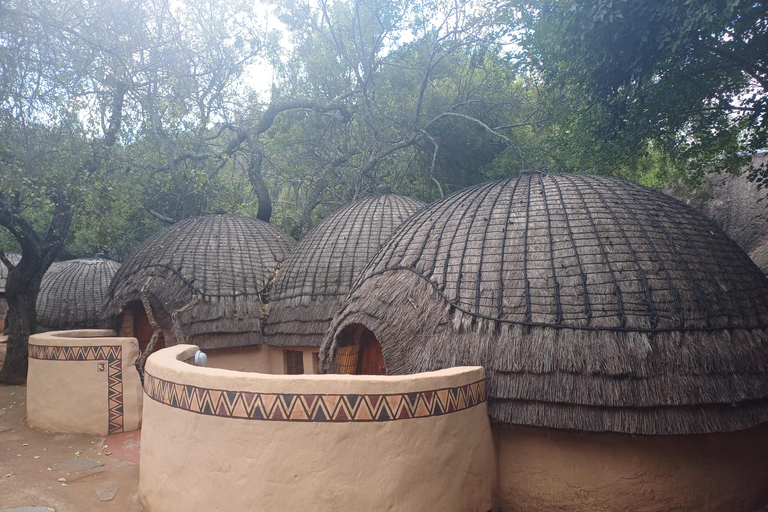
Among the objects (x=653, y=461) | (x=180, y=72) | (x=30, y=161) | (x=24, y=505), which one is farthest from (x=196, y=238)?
(x=653, y=461)

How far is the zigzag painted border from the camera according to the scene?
477 cm

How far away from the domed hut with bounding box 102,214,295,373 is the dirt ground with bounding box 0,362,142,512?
217 cm

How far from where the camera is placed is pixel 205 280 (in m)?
10.5

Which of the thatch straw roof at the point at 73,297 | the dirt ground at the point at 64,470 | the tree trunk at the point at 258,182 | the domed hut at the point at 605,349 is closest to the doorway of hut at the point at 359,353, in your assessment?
the domed hut at the point at 605,349

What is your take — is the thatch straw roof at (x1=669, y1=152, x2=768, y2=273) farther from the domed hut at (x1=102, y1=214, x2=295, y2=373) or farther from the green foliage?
the domed hut at (x1=102, y1=214, x2=295, y2=373)

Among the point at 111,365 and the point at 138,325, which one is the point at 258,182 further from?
the point at 111,365

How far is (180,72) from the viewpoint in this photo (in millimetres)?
13297

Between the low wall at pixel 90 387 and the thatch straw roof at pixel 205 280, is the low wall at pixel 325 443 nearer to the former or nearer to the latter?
the low wall at pixel 90 387

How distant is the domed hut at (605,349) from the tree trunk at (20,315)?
935 cm

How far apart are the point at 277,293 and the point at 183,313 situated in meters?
1.79

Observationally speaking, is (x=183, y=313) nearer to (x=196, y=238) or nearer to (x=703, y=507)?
(x=196, y=238)

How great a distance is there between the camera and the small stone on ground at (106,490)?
20.4 feet

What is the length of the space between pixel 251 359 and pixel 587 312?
7.13 meters

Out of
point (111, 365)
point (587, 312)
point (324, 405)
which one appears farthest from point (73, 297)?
point (587, 312)
